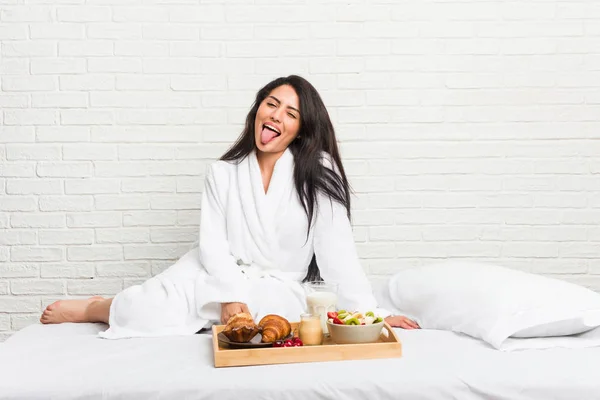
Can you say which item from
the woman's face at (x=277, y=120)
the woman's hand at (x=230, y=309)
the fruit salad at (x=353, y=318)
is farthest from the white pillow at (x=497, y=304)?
the woman's face at (x=277, y=120)

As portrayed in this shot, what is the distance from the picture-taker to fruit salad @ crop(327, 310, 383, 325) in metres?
2.10

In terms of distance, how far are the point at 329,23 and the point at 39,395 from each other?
2.15 metres

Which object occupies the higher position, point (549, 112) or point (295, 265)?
point (549, 112)

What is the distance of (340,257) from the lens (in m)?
2.71

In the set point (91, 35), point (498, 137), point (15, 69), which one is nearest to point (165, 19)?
point (91, 35)

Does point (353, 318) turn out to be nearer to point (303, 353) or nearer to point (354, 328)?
point (354, 328)

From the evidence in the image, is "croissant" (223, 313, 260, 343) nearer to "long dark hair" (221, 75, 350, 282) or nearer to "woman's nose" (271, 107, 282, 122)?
"long dark hair" (221, 75, 350, 282)

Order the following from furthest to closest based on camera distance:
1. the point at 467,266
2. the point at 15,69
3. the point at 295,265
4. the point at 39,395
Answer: the point at 15,69
the point at 295,265
the point at 467,266
the point at 39,395

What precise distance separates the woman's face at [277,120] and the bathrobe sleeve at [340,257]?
27cm

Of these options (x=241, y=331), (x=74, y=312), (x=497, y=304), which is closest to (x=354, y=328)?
(x=241, y=331)

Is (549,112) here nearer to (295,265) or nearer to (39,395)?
(295,265)

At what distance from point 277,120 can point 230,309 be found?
745 mm

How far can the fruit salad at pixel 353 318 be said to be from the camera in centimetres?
210

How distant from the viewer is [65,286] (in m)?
3.41
